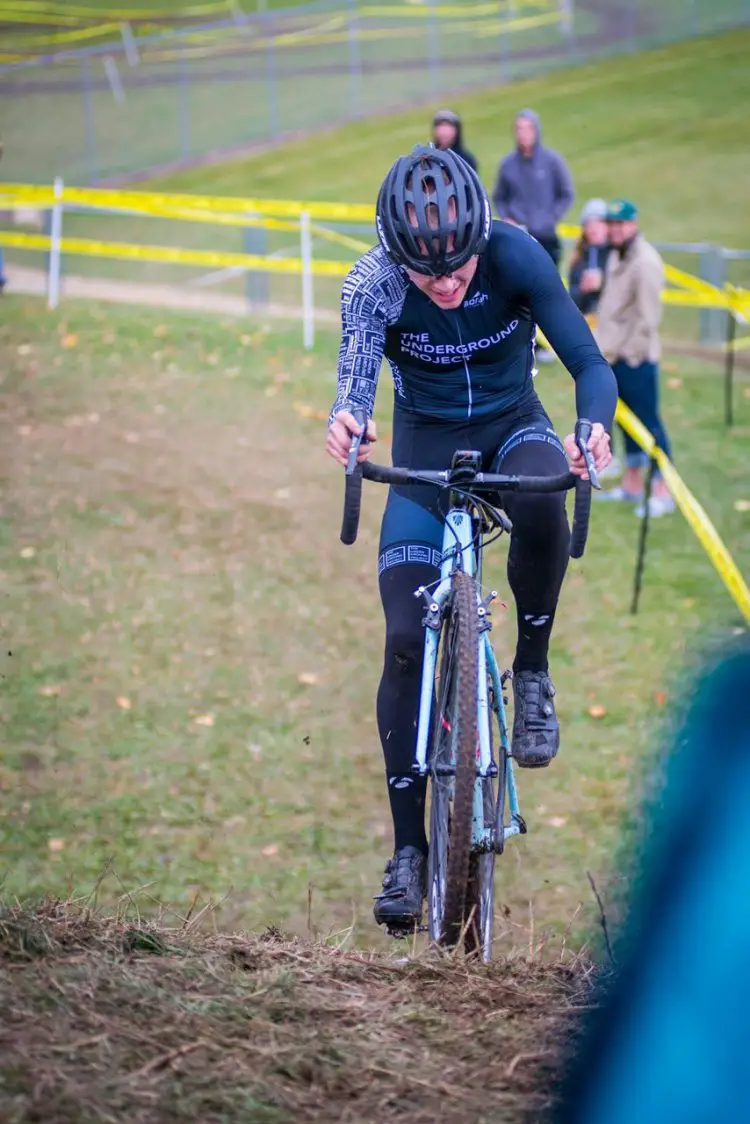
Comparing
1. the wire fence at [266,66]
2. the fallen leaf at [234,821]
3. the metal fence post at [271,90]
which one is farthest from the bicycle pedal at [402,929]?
the metal fence post at [271,90]

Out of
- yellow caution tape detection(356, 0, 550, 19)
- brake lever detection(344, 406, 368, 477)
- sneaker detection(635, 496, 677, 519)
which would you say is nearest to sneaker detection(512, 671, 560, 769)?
brake lever detection(344, 406, 368, 477)

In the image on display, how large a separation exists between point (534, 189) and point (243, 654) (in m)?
7.33

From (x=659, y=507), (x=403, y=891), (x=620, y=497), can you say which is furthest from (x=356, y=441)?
(x=620, y=497)

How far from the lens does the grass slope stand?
2638cm

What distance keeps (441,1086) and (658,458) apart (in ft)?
20.3

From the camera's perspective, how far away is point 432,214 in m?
4.53

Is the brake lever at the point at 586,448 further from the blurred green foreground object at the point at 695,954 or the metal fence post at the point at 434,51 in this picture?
the metal fence post at the point at 434,51

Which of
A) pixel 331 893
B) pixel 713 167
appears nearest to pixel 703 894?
pixel 331 893

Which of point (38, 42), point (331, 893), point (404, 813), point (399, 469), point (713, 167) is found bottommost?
point (331, 893)

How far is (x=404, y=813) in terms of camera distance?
194 inches

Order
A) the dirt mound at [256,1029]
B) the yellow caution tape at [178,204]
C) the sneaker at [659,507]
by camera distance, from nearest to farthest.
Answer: the dirt mound at [256,1029] < the sneaker at [659,507] < the yellow caution tape at [178,204]

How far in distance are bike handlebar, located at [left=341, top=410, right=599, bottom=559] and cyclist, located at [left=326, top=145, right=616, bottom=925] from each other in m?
0.04

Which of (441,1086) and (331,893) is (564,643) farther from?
(441,1086)

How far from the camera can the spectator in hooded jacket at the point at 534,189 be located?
14695mm
